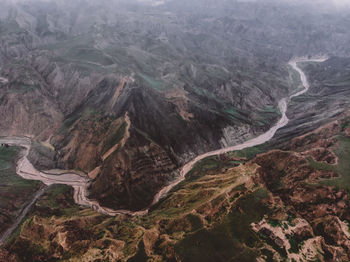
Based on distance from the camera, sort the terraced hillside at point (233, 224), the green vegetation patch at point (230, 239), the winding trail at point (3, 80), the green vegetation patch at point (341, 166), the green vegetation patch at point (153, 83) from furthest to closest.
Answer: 1. the winding trail at point (3, 80)
2. the green vegetation patch at point (153, 83)
3. the green vegetation patch at point (341, 166)
4. the terraced hillside at point (233, 224)
5. the green vegetation patch at point (230, 239)

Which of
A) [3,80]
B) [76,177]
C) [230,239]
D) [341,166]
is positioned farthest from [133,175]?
[3,80]

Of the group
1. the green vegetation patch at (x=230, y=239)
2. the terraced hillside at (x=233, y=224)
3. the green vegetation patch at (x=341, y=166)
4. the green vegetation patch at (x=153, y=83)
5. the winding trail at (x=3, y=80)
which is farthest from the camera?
the winding trail at (x=3, y=80)

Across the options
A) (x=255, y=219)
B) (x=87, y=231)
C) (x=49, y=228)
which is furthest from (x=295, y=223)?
(x=49, y=228)

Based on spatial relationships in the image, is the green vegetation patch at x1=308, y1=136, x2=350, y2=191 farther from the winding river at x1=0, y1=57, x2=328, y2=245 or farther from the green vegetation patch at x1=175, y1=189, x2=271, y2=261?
the winding river at x1=0, y1=57, x2=328, y2=245

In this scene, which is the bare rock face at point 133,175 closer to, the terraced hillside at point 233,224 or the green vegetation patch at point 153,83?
the terraced hillside at point 233,224

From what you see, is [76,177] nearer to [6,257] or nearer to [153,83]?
[6,257]

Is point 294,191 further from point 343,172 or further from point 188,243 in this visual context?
point 188,243

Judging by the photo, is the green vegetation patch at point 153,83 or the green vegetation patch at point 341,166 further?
the green vegetation patch at point 153,83

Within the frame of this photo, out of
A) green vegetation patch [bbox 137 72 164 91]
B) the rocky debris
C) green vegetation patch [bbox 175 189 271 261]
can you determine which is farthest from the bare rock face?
green vegetation patch [bbox 137 72 164 91]

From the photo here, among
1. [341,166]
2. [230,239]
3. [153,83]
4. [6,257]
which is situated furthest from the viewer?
[153,83]

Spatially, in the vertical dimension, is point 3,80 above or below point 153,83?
below

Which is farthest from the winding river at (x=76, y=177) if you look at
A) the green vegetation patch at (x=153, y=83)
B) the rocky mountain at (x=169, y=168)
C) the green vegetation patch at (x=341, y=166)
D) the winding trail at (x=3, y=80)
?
the green vegetation patch at (x=153, y=83)
